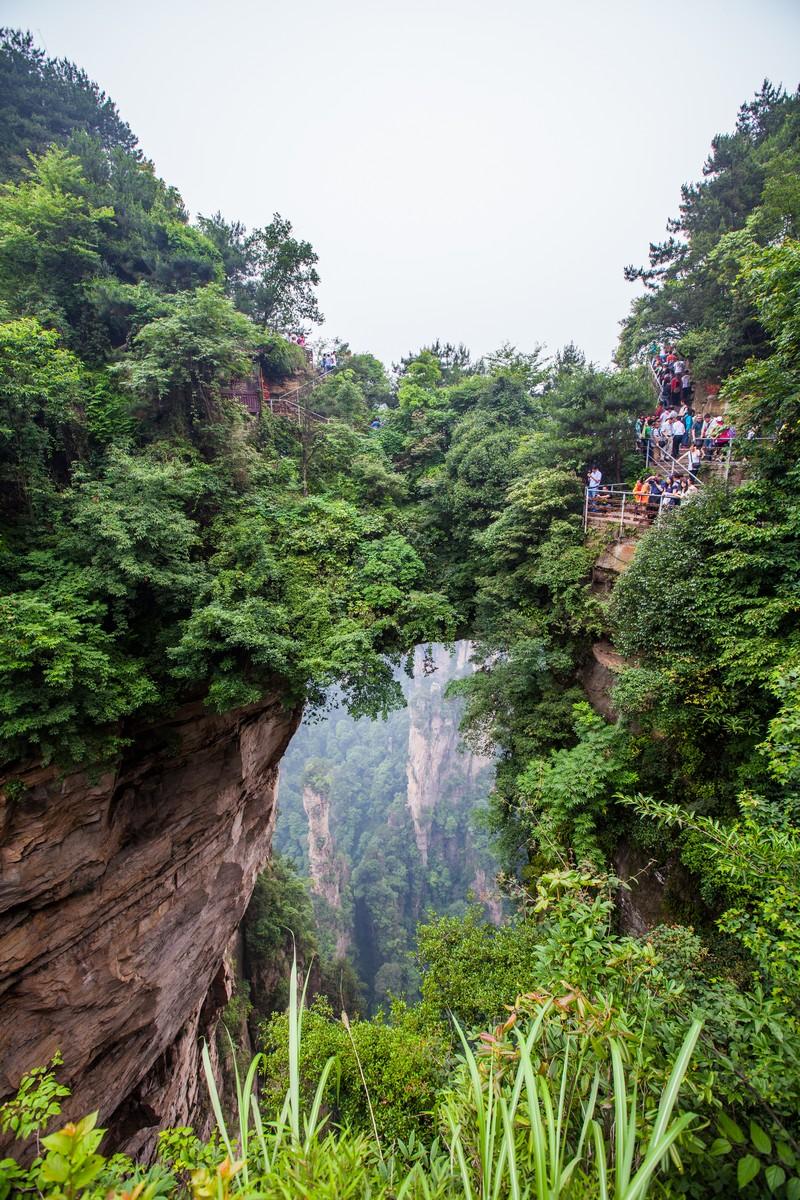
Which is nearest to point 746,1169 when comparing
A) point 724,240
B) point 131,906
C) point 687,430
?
point 131,906

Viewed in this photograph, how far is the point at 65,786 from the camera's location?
6.19m

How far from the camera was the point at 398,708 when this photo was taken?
330 inches

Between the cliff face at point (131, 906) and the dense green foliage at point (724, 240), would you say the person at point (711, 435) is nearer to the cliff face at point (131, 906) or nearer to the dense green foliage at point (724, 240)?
the dense green foliage at point (724, 240)

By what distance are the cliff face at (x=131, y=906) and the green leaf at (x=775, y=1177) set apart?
7459 millimetres

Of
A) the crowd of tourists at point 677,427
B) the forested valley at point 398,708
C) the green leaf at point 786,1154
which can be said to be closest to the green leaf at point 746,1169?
the forested valley at point 398,708

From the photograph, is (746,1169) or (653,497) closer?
(746,1169)

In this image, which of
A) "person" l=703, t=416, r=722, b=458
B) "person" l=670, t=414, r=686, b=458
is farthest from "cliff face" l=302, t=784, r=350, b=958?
"person" l=703, t=416, r=722, b=458

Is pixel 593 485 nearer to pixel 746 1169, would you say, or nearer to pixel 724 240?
pixel 724 240

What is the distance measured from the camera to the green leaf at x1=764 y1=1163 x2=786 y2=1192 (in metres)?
1.33

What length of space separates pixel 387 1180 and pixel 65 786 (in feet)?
20.7

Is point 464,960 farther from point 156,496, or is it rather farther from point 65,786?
point 156,496

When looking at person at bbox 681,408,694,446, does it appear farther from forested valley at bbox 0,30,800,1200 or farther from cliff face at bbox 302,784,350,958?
cliff face at bbox 302,784,350,958

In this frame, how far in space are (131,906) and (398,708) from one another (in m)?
5.47

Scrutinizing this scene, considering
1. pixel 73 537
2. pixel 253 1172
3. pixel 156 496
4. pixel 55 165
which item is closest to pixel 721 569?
pixel 253 1172
